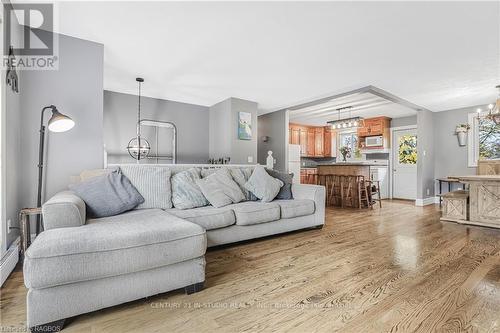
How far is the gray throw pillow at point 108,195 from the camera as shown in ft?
7.21

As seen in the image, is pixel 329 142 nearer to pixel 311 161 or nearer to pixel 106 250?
pixel 311 161

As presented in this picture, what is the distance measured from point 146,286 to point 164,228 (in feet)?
1.21

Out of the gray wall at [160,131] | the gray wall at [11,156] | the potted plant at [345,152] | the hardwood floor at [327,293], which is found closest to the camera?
the hardwood floor at [327,293]

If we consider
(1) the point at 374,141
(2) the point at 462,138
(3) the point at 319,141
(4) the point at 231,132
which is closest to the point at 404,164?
(1) the point at 374,141

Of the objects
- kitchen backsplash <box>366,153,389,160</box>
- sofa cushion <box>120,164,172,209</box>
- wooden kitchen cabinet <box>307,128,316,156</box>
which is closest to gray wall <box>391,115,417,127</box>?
kitchen backsplash <box>366,153,389,160</box>

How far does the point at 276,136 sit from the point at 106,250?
5255 mm

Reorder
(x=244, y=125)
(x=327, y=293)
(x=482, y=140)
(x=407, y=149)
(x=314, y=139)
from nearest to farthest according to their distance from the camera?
(x=327, y=293) → (x=244, y=125) → (x=482, y=140) → (x=407, y=149) → (x=314, y=139)

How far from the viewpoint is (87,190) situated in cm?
224

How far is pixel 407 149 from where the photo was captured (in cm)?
692

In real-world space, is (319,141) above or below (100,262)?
Result: above

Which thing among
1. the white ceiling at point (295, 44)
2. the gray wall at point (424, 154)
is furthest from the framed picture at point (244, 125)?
the gray wall at point (424, 154)

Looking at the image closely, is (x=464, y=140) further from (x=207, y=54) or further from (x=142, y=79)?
(x=142, y=79)

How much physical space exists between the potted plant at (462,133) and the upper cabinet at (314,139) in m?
3.45

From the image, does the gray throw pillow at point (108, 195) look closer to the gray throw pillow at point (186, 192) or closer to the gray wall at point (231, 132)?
the gray throw pillow at point (186, 192)
